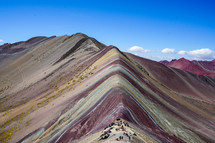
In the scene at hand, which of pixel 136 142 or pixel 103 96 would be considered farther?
pixel 103 96

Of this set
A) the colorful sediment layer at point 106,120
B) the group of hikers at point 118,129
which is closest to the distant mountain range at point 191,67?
the colorful sediment layer at point 106,120

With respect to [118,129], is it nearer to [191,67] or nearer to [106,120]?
[106,120]

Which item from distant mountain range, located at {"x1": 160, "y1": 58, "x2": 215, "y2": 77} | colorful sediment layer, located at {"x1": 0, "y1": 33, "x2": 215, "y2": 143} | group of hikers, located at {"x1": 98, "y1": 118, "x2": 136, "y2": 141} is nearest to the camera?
group of hikers, located at {"x1": 98, "y1": 118, "x2": 136, "y2": 141}

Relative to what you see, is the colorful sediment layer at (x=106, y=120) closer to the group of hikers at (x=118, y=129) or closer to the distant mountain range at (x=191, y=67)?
the group of hikers at (x=118, y=129)

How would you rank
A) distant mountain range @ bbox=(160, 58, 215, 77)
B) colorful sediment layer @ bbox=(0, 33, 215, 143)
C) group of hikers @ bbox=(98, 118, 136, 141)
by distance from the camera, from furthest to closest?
distant mountain range @ bbox=(160, 58, 215, 77), colorful sediment layer @ bbox=(0, 33, 215, 143), group of hikers @ bbox=(98, 118, 136, 141)

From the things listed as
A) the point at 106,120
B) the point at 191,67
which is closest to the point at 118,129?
the point at 106,120

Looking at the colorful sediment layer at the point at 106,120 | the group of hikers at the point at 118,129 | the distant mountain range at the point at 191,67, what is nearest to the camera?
the group of hikers at the point at 118,129

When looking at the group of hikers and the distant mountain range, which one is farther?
the distant mountain range

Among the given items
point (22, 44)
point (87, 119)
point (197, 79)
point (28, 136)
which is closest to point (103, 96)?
point (87, 119)

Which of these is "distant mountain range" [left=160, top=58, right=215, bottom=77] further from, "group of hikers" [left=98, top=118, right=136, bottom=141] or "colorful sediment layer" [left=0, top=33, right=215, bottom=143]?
"group of hikers" [left=98, top=118, right=136, bottom=141]

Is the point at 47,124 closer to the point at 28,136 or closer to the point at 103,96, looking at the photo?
the point at 28,136

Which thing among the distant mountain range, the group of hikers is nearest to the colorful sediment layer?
the group of hikers
